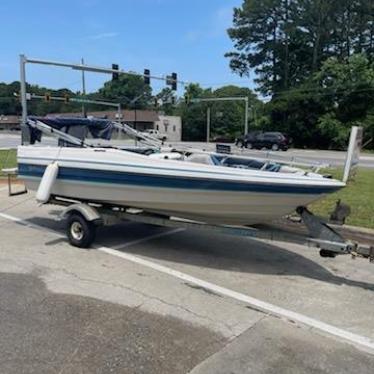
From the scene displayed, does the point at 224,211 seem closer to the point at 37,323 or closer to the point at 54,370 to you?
the point at 37,323

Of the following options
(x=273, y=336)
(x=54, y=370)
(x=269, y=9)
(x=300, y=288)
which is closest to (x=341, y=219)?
(x=300, y=288)

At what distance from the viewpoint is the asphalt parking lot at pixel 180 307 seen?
Answer: 12.8 feet

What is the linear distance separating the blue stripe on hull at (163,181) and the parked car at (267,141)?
37239 mm

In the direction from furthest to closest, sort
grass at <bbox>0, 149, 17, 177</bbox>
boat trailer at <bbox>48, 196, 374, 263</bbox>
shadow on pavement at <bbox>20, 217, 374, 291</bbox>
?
grass at <bbox>0, 149, 17, 177</bbox> → shadow on pavement at <bbox>20, 217, 374, 291</bbox> → boat trailer at <bbox>48, 196, 374, 263</bbox>

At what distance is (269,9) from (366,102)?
19.9m

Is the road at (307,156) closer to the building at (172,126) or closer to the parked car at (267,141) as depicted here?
the parked car at (267,141)

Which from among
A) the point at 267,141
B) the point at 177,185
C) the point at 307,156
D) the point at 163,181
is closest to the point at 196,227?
the point at 177,185

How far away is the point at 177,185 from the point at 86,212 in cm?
146

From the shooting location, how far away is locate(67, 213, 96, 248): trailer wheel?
22.7 feet

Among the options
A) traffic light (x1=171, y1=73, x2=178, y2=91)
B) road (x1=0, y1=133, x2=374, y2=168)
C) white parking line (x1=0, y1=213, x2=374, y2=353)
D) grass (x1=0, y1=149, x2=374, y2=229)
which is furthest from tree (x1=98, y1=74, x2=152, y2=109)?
white parking line (x1=0, y1=213, x2=374, y2=353)

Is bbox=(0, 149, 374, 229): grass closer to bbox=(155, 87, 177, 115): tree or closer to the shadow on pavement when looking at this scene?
the shadow on pavement

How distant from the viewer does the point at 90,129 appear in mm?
8625

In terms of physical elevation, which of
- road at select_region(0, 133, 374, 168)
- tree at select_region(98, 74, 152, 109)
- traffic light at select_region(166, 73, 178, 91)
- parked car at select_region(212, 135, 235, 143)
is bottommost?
parked car at select_region(212, 135, 235, 143)

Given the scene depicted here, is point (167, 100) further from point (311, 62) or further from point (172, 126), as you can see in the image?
point (311, 62)
